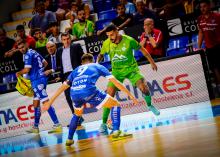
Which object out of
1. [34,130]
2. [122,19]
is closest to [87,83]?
[34,130]

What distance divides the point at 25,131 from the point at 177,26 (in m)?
5.03

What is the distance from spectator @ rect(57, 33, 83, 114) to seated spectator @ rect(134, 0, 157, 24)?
214 centimetres

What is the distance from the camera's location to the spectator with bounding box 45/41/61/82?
13.4 m

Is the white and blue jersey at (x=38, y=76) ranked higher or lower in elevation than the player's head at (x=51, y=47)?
lower

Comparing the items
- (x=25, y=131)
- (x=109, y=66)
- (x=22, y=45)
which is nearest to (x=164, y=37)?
(x=109, y=66)

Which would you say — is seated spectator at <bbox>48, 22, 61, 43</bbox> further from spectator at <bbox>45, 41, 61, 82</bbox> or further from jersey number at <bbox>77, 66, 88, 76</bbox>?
jersey number at <bbox>77, 66, 88, 76</bbox>

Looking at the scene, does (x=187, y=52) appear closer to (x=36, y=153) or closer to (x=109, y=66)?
(x=109, y=66)

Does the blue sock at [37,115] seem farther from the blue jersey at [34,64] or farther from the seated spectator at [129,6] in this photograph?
the seated spectator at [129,6]

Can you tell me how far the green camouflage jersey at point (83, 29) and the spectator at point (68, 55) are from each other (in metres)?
1.81

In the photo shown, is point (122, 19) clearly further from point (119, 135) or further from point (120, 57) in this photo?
point (119, 135)

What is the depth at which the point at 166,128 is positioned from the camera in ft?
29.9

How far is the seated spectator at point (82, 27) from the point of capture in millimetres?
14766

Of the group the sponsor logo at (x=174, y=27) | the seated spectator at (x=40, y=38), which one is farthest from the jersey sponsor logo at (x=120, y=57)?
the seated spectator at (x=40, y=38)

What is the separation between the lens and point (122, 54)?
10875 millimetres
